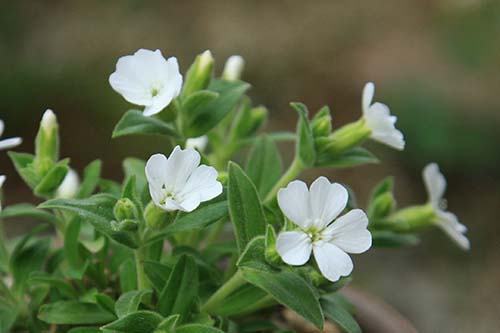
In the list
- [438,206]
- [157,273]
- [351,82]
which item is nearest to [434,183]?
[438,206]

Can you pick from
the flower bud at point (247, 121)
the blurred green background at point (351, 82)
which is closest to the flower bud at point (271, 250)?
the flower bud at point (247, 121)

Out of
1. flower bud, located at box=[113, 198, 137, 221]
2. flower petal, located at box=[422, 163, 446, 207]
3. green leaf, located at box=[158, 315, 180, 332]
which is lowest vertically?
green leaf, located at box=[158, 315, 180, 332]

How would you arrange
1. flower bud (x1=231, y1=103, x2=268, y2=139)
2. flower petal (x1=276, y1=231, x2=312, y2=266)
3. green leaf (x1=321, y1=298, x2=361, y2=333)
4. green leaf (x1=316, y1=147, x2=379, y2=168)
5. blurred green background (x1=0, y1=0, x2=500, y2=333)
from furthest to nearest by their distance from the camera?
blurred green background (x1=0, y1=0, x2=500, y2=333), flower bud (x1=231, y1=103, x2=268, y2=139), green leaf (x1=316, y1=147, x2=379, y2=168), green leaf (x1=321, y1=298, x2=361, y2=333), flower petal (x1=276, y1=231, x2=312, y2=266)

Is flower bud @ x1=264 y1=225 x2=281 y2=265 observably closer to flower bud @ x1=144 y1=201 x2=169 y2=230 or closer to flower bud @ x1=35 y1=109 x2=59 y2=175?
flower bud @ x1=144 y1=201 x2=169 y2=230

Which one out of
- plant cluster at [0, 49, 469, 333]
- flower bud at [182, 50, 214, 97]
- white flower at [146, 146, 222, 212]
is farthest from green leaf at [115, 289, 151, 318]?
flower bud at [182, 50, 214, 97]

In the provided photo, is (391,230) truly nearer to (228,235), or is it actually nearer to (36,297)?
(36,297)

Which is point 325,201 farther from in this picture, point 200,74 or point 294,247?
point 200,74

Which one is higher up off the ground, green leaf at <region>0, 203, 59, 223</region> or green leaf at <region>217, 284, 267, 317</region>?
green leaf at <region>217, 284, 267, 317</region>
